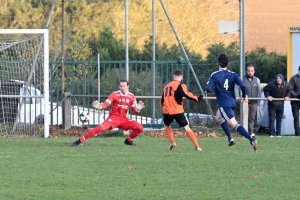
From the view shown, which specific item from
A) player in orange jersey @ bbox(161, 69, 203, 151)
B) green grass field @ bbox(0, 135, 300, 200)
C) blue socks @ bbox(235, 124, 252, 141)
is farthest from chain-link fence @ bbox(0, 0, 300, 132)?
blue socks @ bbox(235, 124, 252, 141)

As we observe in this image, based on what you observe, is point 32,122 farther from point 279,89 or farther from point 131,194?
point 131,194

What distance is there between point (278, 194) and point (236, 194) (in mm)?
512

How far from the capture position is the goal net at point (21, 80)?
2050 centimetres

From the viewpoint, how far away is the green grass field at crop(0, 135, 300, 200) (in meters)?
9.71

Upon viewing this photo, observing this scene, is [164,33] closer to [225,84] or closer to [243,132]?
[225,84]

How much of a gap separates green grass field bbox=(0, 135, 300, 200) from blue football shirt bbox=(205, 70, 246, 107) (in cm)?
96

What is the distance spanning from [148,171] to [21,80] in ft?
32.9

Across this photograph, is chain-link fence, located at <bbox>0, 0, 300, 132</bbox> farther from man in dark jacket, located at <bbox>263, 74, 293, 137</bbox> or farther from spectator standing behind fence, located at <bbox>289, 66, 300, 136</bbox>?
spectator standing behind fence, located at <bbox>289, 66, 300, 136</bbox>

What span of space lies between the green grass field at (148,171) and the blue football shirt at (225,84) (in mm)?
959

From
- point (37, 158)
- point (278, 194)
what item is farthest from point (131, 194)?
point (37, 158)

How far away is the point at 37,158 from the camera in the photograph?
1375 cm

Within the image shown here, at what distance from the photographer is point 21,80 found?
21078 millimetres

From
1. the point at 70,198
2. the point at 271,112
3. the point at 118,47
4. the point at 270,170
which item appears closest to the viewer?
the point at 70,198

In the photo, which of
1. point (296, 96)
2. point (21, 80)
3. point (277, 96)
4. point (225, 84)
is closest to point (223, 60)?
point (225, 84)
